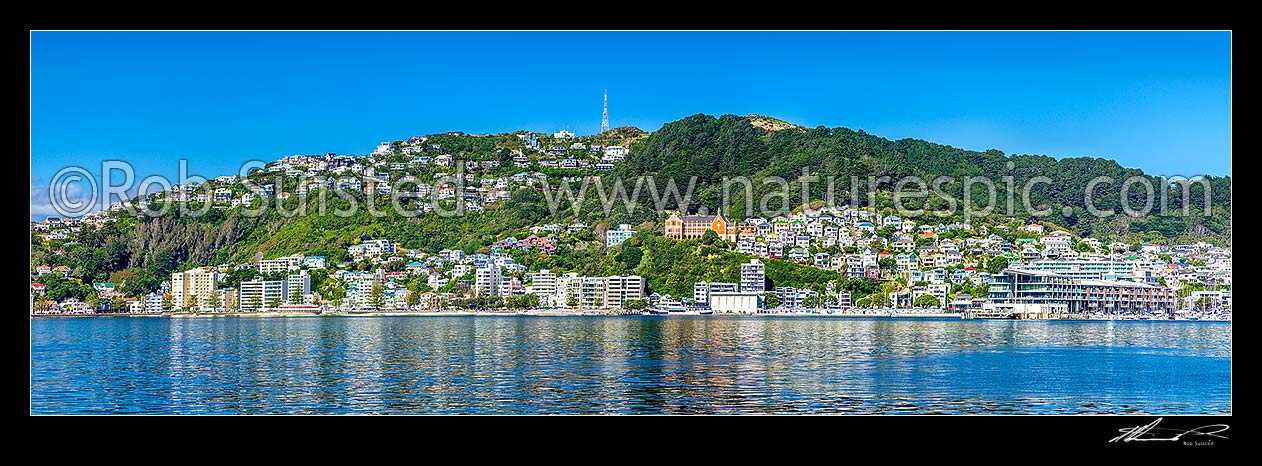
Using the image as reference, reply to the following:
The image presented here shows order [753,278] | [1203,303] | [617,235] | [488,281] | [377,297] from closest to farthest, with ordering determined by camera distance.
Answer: [1203,303]
[753,278]
[377,297]
[488,281]
[617,235]

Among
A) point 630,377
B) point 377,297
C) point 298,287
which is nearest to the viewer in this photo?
point 630,377

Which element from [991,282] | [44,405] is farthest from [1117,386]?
[991,282]

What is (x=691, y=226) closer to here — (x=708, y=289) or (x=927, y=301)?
(x=708, y=289)

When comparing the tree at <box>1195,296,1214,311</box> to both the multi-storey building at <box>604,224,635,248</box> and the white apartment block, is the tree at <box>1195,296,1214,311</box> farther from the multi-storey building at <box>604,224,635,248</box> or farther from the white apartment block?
the white apartment block

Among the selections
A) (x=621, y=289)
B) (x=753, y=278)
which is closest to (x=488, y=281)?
(x=621, y=289)
